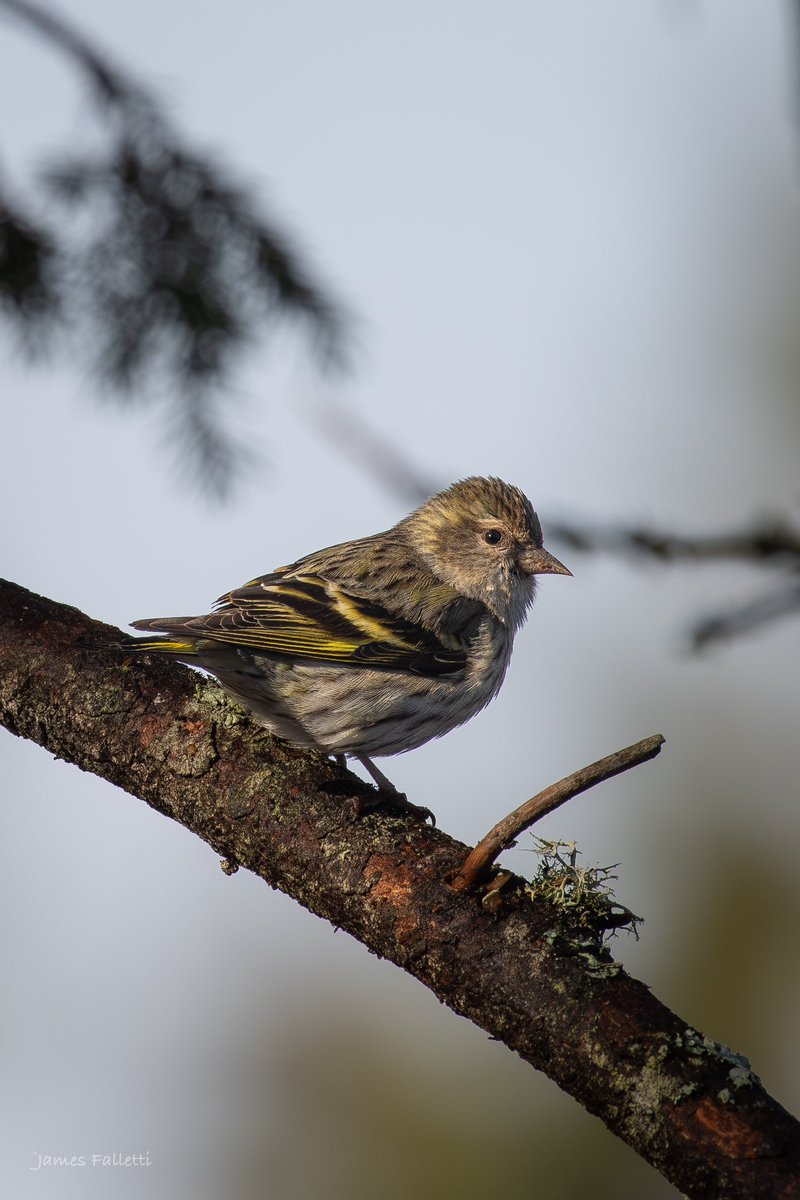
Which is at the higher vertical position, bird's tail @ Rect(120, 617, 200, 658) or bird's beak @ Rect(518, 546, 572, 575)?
bird's beak @ Rect(518, 546, 572, 575)

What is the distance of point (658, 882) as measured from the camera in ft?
23.9

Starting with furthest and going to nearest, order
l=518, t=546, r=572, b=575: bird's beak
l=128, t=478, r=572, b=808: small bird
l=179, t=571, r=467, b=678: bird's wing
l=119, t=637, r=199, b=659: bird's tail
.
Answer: l=518, t=546, r=572, b=575: bird's beak
l=179, t=571, r=467, b=678: bird's wing
l=128, t=478, r=572, b=808: small bird
l=119, t=637, r=199, b=659: bird's tail

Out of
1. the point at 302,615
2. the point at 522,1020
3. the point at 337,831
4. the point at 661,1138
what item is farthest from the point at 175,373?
the point at 661,1138

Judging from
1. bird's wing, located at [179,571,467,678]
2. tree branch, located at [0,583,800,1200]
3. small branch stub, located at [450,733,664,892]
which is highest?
bird's wing, located at [179,571,467,678]

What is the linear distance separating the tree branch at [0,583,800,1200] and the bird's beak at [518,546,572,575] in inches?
69.7

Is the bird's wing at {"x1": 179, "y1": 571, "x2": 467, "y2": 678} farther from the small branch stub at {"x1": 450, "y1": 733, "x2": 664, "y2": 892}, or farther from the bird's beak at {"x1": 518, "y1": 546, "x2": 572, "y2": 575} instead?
the small branch stub at {"x1": 450, "y1": 733, "x2": 664, "y2": 892}

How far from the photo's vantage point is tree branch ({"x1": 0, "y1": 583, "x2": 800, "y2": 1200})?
237 centimetres

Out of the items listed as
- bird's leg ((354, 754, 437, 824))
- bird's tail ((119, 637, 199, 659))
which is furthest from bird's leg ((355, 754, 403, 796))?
bird's tail ((119, 637, 199, 659))

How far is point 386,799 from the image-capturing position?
11.1 ft

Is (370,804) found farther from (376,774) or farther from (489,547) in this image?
(489,547)

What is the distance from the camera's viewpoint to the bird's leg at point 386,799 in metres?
3.34

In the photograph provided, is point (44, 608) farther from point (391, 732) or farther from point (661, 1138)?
point (661, 1138)

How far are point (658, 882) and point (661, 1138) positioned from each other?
5.04m

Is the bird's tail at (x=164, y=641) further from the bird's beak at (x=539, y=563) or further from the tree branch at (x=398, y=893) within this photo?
the bird's beak at (x=539, y=563)
